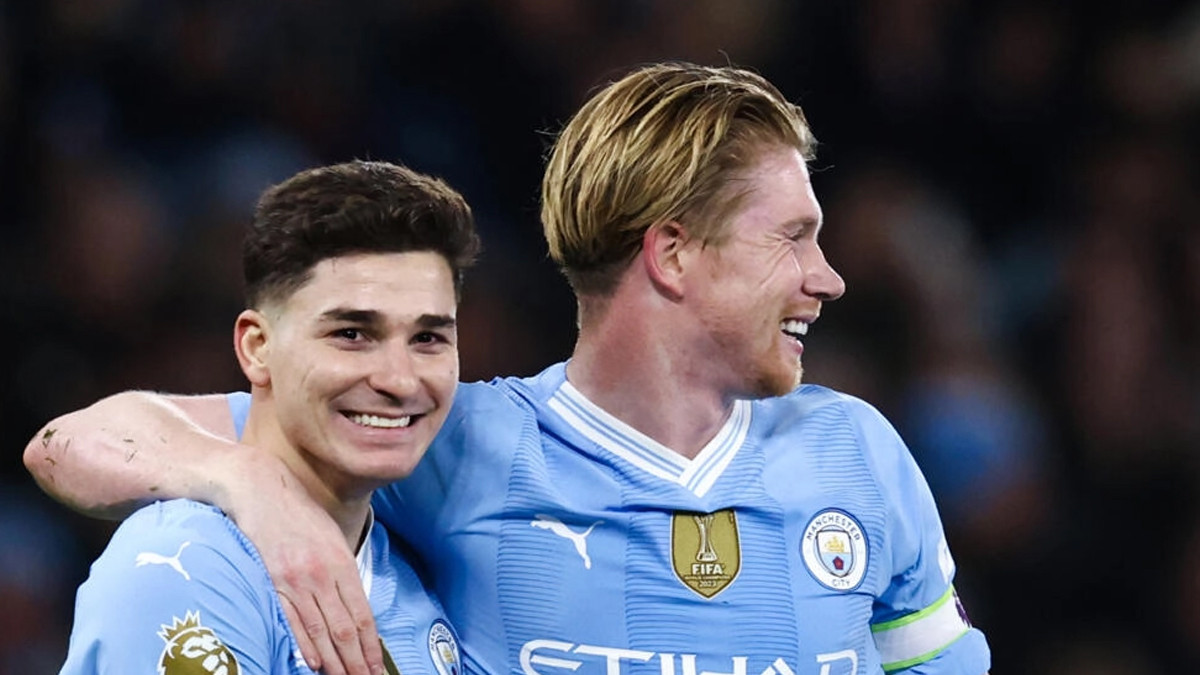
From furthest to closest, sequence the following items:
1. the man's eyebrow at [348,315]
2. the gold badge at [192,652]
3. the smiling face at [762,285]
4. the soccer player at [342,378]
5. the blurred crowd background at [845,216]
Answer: the blurred crowd background at [845,216] → the smiling face at [762,285] → the man's eyebrow at [348,315] → the soccer player at [342,378] → the gold badge at [192,652]

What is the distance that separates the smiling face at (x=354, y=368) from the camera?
296cm

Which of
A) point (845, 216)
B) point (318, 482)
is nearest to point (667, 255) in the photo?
point (318, 482)

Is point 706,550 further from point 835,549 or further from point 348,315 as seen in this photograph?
point 348,315

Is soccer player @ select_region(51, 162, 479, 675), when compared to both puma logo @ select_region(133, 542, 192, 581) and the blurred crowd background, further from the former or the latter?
the blurred crowd background

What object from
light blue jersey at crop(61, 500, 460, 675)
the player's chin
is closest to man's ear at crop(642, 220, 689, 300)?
the player's chin

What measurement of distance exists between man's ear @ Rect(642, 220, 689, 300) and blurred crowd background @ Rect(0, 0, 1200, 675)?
9.22 feet

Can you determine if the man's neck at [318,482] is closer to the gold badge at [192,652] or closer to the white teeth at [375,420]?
the white teeth at [375,420]

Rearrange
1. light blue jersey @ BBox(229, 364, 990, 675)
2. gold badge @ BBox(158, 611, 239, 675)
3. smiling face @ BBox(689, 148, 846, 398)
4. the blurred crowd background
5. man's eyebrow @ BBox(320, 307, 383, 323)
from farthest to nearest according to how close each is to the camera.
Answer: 1. the blurred crowd background
2. smiling face @ BBox(689, 148, 846, 398)
3. light blue jersey @ BBox(229, 364, 990, 675)
4. man's eyebrow @ BBox(320, 307, 383, 323)
5. gold badge @ BBox(158, 611, 239, 675)

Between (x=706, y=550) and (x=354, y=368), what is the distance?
0.70 metres

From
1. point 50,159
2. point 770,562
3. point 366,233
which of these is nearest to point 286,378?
point 366,233

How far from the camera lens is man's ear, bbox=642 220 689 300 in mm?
3312

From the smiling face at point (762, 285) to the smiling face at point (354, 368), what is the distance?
0.52 m

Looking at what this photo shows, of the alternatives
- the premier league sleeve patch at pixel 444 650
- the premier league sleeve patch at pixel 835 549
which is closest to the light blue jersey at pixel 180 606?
the premier league sleeve patch at pixel 444 650

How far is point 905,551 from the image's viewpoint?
11.0 feet
